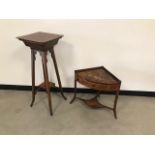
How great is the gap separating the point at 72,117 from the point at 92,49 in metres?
0.88

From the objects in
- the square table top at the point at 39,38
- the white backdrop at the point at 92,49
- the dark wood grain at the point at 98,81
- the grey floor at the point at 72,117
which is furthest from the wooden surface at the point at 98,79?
the square table top at the point at 39,38

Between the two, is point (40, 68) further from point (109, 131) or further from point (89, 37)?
point (109, 131)

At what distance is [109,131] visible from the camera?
231cm

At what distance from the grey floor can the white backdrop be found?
0.91ft

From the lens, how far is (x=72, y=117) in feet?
8.31

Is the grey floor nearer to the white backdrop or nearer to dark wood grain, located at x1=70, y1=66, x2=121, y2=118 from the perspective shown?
dark wood grain, located at x1=70, y1=66, x2=121, y2=118

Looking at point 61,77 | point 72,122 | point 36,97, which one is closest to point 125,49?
point 61,77

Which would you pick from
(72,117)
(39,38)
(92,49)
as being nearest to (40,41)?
(39,38)

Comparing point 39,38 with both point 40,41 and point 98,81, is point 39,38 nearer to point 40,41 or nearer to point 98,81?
point 40,41

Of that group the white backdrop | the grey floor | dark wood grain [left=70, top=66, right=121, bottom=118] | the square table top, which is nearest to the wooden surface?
dark wood grain [left=70, top=66, right=121, bottom=118]

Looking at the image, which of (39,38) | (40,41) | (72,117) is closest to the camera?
(40,41)

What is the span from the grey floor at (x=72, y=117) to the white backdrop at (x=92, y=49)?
28 cm

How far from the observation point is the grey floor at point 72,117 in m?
2.32
